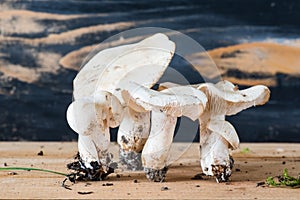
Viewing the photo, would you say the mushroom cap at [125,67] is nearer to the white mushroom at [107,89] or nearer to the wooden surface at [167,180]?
the white mushroom at [107,89]

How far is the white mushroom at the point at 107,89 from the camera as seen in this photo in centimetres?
141

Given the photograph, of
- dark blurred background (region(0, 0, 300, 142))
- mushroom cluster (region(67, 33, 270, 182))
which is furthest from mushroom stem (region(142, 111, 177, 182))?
dark blurred background (region(0, 0, 300, 142))

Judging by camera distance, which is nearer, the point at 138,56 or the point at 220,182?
the point at 220,182

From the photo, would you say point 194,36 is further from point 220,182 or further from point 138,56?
point 220,182

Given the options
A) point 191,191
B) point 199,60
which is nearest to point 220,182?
point 191,191

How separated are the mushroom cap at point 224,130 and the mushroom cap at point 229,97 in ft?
0.08

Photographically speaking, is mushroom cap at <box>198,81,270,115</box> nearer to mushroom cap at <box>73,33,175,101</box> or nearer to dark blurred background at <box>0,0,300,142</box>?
mushroom cap at <box>73,33,175,101</box>

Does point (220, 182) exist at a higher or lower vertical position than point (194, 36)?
lower

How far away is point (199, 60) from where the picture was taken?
2.11 meters

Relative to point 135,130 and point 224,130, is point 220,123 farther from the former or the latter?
point 135,130

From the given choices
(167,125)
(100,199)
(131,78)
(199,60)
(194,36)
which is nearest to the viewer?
(100,199)

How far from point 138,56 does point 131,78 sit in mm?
70

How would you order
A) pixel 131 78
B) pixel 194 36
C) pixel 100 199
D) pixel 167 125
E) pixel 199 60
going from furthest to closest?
pixel 194 36, pixel 199 60, pixel 131 78, pixel 167 125, pixel 100 199

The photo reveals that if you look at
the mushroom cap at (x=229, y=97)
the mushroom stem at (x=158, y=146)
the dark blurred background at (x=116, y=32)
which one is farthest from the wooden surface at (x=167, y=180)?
the dark blurred background at (x=116, y=32)
